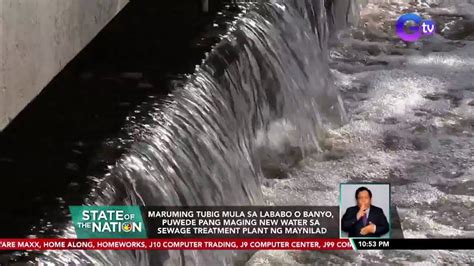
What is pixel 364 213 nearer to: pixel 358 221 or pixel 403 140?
pixel 358 221

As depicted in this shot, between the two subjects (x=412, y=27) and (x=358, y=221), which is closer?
(x=358, y=221)

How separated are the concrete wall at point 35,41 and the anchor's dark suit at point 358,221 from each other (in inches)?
41.1

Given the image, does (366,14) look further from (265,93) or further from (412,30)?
(265,93)

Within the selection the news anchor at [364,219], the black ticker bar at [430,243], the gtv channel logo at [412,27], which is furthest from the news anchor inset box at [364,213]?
the gtv channel logo at [412,27]

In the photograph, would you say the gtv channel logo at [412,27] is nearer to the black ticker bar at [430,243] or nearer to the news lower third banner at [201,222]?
the black ticker bar at [430,243]

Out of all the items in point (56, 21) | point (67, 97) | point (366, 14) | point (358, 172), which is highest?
point (366, 14)

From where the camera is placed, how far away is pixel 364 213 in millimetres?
2902

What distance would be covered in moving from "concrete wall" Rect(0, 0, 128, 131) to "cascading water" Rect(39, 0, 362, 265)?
16.3 inches

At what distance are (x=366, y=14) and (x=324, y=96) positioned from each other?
1.73 m

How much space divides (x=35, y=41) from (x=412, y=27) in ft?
8.63

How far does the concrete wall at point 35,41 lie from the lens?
323 centimetres

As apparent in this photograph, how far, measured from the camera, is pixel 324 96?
4664 millimetres

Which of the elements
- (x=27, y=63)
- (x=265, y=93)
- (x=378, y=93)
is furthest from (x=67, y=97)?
(x=378, y=93)

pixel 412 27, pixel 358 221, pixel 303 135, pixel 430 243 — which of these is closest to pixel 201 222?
pixel 358 221
